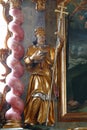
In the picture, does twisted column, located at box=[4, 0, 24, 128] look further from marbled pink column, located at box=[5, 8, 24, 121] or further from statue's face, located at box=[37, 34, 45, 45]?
statue's face, located at box=[37, 34, 45, 45]

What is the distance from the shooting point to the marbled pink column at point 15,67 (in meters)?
6.24

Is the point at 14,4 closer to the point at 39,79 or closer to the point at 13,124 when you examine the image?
the point at 39,79

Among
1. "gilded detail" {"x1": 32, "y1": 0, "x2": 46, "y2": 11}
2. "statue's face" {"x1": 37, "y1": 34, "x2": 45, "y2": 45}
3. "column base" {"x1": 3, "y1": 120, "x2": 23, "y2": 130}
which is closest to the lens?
"column base" {"x1": 3, "y1": 120, "x2": 23, "y2": 130}

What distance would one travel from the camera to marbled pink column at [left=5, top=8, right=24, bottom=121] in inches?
246

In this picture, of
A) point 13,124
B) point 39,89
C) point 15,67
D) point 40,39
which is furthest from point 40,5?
point 13,124

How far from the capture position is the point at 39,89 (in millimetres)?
6355

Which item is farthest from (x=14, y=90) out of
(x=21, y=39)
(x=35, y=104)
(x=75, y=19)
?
(x=75, y=19)

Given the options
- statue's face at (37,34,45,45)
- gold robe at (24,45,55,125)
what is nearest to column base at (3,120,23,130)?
gold robe at (24,45,55,125)

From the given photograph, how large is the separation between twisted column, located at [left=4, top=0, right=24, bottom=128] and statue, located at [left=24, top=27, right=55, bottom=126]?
0.39 ft

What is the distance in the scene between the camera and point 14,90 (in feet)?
20.6

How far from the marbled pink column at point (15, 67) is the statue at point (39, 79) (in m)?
0.12

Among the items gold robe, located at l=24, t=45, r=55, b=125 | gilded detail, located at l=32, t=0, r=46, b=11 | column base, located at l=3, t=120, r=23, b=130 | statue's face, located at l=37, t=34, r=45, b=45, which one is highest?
gilded detail, located at l=32, t=0, r=46, b=11

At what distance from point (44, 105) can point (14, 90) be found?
442 millimetres

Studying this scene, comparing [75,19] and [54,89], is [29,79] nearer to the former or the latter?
[54,89]
